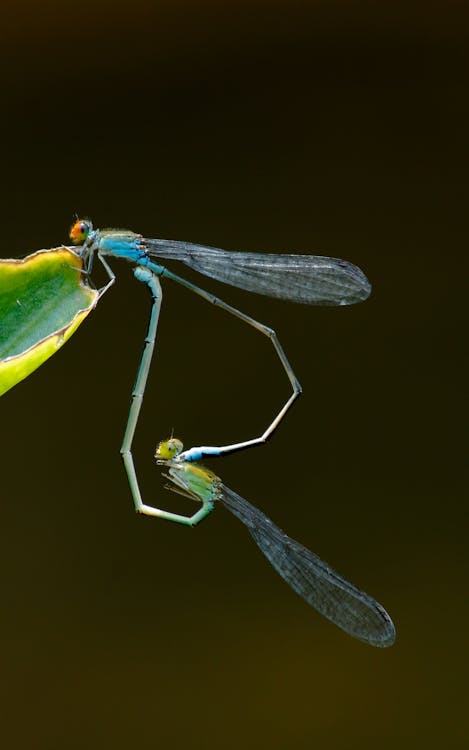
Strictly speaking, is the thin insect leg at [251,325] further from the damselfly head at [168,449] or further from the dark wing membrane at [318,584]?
the dark wing membrane at [318,584]

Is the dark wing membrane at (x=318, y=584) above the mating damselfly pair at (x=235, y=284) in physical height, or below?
below

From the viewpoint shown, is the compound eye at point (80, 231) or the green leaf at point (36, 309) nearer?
the green leaf at point (36, 309)

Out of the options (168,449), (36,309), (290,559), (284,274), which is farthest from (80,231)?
(290,559)

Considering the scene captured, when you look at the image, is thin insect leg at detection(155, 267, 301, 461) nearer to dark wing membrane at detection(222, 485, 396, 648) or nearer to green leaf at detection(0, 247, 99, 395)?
dark wing membrane at detection(222, 485, 396, 648)

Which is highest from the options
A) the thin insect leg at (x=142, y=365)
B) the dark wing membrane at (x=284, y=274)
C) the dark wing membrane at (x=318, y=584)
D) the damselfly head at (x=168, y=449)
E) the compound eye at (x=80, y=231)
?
the dark wing membrane at (x=284, y=274)

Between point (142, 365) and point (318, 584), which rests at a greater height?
point (142, 365)

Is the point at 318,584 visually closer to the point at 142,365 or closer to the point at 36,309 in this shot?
the point at 142,365

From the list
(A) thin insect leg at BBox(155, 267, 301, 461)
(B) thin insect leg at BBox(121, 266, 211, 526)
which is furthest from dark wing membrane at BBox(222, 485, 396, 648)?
(B) thin insect leg at BBox(121, 266, 211, 526)

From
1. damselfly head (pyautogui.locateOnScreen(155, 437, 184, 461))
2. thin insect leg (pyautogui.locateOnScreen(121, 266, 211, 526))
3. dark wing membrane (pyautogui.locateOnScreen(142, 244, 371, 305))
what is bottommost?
damselfly head (pyautogui.locateOnScreen(155, 437, 184, 461))

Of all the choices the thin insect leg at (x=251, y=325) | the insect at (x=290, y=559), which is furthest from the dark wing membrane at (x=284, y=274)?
the insect at (x=290, y=559)
